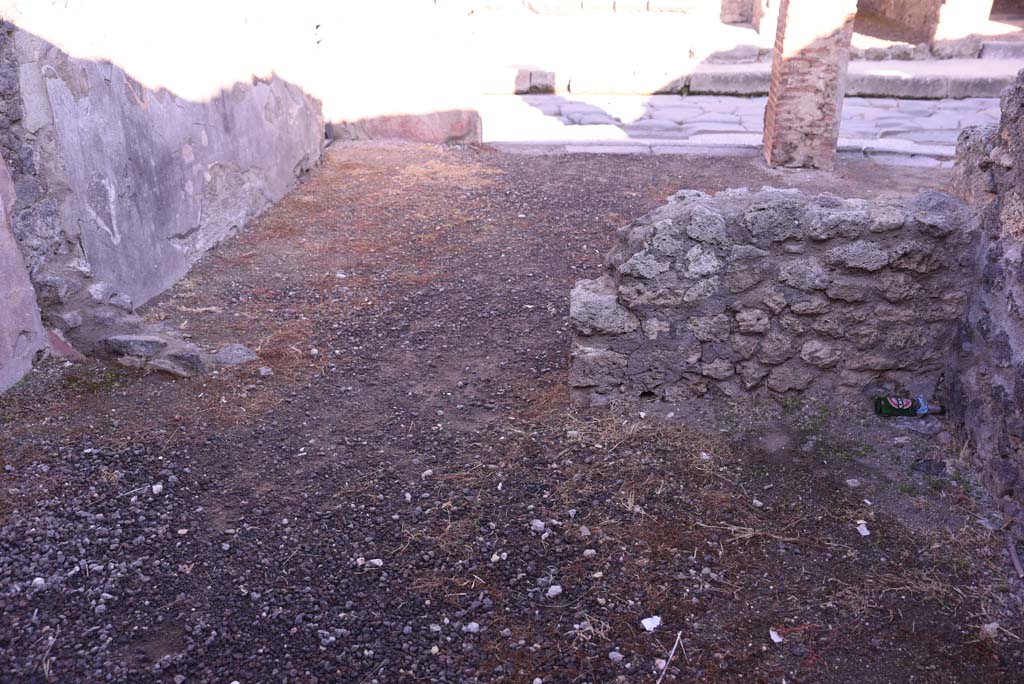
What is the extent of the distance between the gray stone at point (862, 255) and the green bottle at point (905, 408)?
53 cm

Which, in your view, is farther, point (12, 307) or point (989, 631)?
point (12, 307)

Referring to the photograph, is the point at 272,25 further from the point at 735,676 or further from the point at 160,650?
the point at 735,676

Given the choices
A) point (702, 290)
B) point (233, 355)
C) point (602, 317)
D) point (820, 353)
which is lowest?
point (233, 355)

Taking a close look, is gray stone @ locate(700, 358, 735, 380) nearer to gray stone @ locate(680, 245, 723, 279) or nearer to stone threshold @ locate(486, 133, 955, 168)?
gray stone @ locate(680, 245, 723, 279)

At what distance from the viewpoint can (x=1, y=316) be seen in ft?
11.2

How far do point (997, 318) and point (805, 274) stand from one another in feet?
2.18

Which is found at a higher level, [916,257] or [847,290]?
[916,257]

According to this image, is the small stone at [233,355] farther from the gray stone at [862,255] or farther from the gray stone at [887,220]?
the gray stone at [887,220]

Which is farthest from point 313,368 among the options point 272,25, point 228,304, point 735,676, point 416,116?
point 416,116

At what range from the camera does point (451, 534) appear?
8.98ft

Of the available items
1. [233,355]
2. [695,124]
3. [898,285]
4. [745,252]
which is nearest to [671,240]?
[745,252]

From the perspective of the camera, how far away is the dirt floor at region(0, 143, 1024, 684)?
7.47ft

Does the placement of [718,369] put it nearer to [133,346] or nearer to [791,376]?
[791,376]

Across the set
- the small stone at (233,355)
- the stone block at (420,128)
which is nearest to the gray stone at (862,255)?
the small stone at (233,355)
